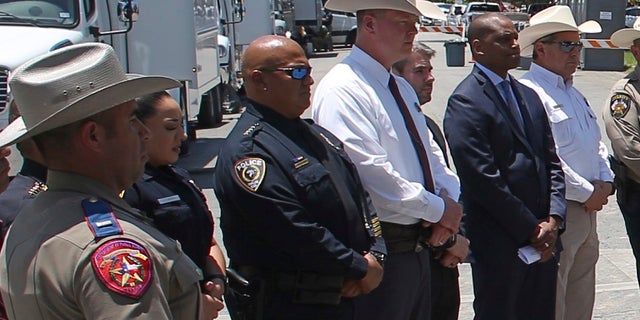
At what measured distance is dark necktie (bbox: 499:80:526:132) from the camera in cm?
406

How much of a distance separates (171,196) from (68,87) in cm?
109

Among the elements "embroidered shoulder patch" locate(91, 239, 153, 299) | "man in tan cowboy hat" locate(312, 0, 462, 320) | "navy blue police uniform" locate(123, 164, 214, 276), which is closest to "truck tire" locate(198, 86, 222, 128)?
"man in tan cowboy hat" locate(312, 0, 462, 320)

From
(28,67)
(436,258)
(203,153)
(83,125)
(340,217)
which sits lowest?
(203,153)

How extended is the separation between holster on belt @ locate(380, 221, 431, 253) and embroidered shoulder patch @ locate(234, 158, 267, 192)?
787mm

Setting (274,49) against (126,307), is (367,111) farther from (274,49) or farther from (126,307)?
(126,307)

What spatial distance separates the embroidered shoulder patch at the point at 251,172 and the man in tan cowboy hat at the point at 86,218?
0.91 metres

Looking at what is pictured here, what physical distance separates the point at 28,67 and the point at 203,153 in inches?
409

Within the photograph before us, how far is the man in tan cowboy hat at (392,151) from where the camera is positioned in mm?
3381

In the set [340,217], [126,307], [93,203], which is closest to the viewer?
[126,307]

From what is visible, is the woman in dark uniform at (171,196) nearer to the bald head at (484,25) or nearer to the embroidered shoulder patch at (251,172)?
the embroidered shoulder patch at (251,172)

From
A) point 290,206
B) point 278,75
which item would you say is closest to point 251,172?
point 290,206

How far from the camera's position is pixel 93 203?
1858 mm

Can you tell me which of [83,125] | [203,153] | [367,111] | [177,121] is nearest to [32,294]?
[83,125]

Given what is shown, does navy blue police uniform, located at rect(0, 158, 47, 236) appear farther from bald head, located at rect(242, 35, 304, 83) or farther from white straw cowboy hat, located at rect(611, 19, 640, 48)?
white straw cowboy hat, located at rect(611, 19, 640, 48)
